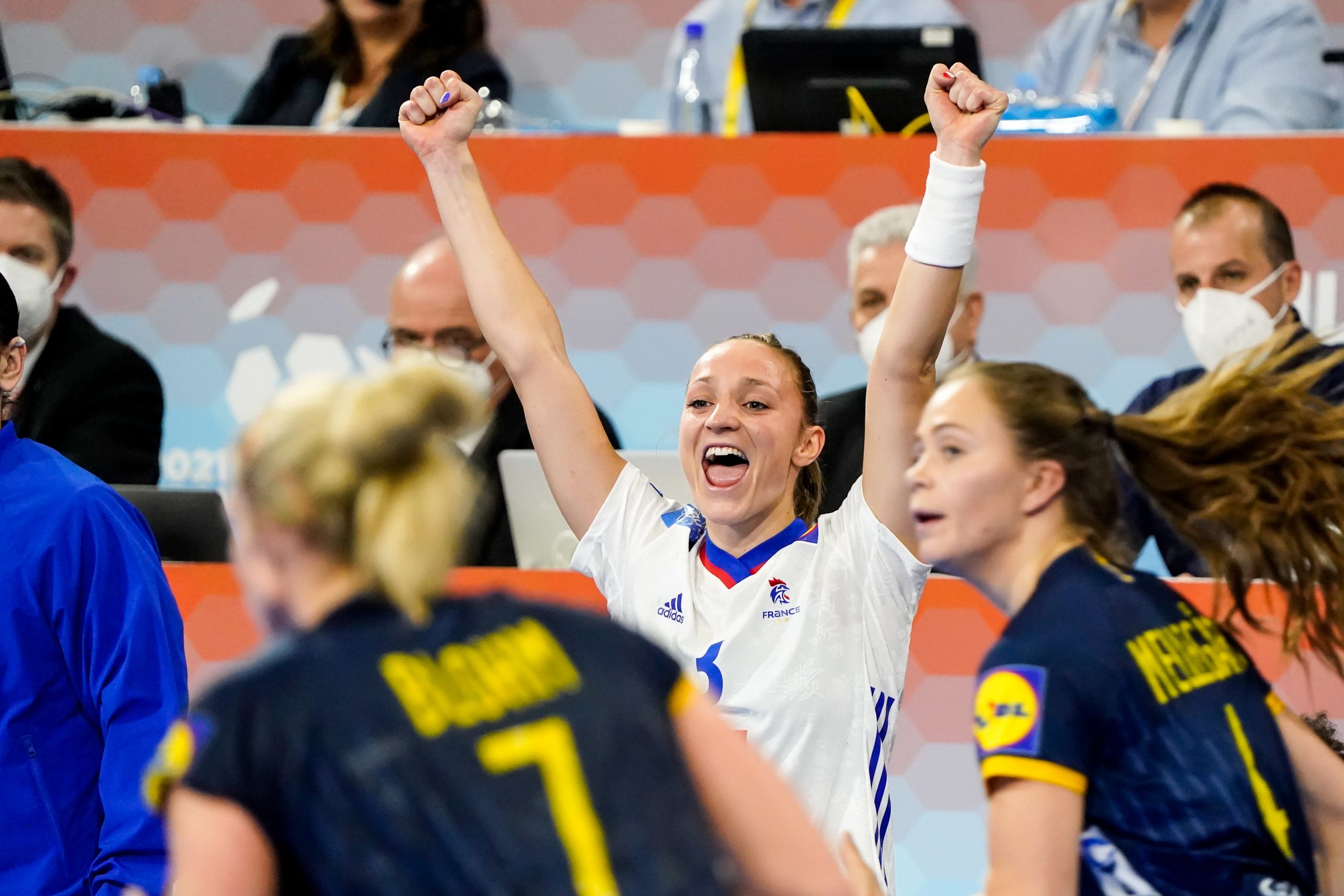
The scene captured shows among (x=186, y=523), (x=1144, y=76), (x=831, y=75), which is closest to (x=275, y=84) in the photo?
(x=831, y=75)

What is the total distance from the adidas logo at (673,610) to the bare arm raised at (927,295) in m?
0.37

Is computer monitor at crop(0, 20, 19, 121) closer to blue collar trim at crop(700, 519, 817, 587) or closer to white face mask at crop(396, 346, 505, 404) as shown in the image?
white face mask at crop(396, 346, 505, 404)

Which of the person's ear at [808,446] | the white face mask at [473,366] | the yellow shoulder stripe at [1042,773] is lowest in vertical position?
the yellow shoulder stripe at [1042,773]

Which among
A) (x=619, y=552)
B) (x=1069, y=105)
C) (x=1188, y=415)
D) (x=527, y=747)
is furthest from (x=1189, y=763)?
(x=1069, y=105)

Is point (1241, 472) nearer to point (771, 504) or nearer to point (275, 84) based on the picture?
point (771, 504)

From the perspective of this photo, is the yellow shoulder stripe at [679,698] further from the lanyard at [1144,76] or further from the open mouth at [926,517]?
the lanyard at [1144,76]

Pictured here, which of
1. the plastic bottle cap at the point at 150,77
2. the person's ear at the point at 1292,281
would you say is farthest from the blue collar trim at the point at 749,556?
the plastic bottle cap at the point at 150,77

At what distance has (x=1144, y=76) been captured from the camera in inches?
187

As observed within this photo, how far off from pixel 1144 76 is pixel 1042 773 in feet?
11.5

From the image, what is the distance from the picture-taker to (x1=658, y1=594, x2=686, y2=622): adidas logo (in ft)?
8.57

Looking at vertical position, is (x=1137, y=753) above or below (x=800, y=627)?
below

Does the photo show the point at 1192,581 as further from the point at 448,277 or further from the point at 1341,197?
the point at 448,277

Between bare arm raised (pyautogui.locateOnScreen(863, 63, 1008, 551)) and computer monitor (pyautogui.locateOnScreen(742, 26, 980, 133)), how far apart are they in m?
1.76

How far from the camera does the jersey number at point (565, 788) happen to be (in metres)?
1.29
